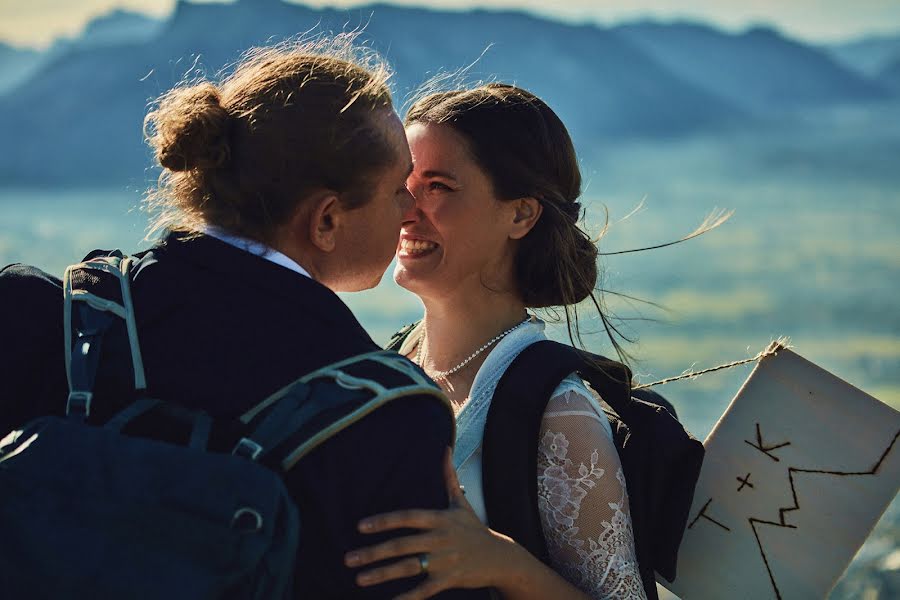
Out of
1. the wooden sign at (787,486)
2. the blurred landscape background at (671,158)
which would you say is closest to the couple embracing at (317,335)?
the wooden sign at (787,486)

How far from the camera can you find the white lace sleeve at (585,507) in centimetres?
207

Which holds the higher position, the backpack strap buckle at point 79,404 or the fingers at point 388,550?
the backpack strap buckle at point 79,404

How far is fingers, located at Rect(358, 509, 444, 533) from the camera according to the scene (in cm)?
145

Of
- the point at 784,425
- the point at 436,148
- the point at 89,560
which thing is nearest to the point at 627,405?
the point at 784,425

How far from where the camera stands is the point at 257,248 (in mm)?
1593

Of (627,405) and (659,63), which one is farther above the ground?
(659,63)

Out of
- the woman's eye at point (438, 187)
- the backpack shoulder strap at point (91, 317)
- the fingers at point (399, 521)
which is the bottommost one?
the fingers at point (399, 521)

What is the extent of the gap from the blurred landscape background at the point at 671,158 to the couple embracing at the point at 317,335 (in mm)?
5079

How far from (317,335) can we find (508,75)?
26185 mm

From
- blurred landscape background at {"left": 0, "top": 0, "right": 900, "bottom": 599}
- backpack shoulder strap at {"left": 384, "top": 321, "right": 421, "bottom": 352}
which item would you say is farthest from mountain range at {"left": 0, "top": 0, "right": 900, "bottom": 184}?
backpack shoulder strap at {"left": 384, "top": 321, "right": 421, "bottom": 352}

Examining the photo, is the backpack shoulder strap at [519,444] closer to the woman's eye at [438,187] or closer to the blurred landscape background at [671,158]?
the woman's eye at [438,187]

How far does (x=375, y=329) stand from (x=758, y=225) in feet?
45.7

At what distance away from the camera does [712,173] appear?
100 ft

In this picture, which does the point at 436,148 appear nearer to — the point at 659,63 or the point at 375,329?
the point at 375,329
